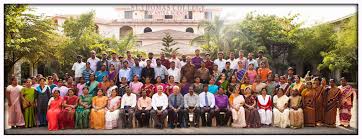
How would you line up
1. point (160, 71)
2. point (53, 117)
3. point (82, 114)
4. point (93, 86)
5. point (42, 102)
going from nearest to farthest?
point (53, 117) → point (82, 114) → point (42, 102) → point (93, 86) → point (160, 71)

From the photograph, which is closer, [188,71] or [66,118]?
[66,118]

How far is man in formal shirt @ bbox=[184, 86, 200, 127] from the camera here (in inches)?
496

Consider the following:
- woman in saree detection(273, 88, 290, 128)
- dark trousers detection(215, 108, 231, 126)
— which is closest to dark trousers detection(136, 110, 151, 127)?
dark trousers detection(215, 108, 231, 126)

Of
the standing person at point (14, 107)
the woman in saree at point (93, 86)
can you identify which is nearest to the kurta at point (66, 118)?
the woman in saree at point (93, 86)

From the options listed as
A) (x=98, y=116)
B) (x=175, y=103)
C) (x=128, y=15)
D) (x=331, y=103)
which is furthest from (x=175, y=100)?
→ (x=128, y=15)

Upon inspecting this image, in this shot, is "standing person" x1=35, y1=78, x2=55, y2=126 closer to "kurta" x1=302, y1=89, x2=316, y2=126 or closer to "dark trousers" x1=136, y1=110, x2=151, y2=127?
"dark trousers" x1=136, y1=110, x2=151, y2=127

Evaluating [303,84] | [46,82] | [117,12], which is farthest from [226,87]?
[117,12]

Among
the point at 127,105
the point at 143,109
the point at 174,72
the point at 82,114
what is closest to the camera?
the point at 82,114

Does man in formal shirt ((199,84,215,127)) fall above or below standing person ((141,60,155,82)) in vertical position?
below

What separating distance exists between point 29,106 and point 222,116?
5.31 metres

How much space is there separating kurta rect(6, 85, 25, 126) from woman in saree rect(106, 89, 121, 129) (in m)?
2.38

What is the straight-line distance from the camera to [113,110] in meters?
12.6

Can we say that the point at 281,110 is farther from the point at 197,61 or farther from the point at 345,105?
the point at 197,61

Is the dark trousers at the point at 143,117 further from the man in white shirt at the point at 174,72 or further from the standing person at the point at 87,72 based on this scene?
the standing person at the point at 87,72
